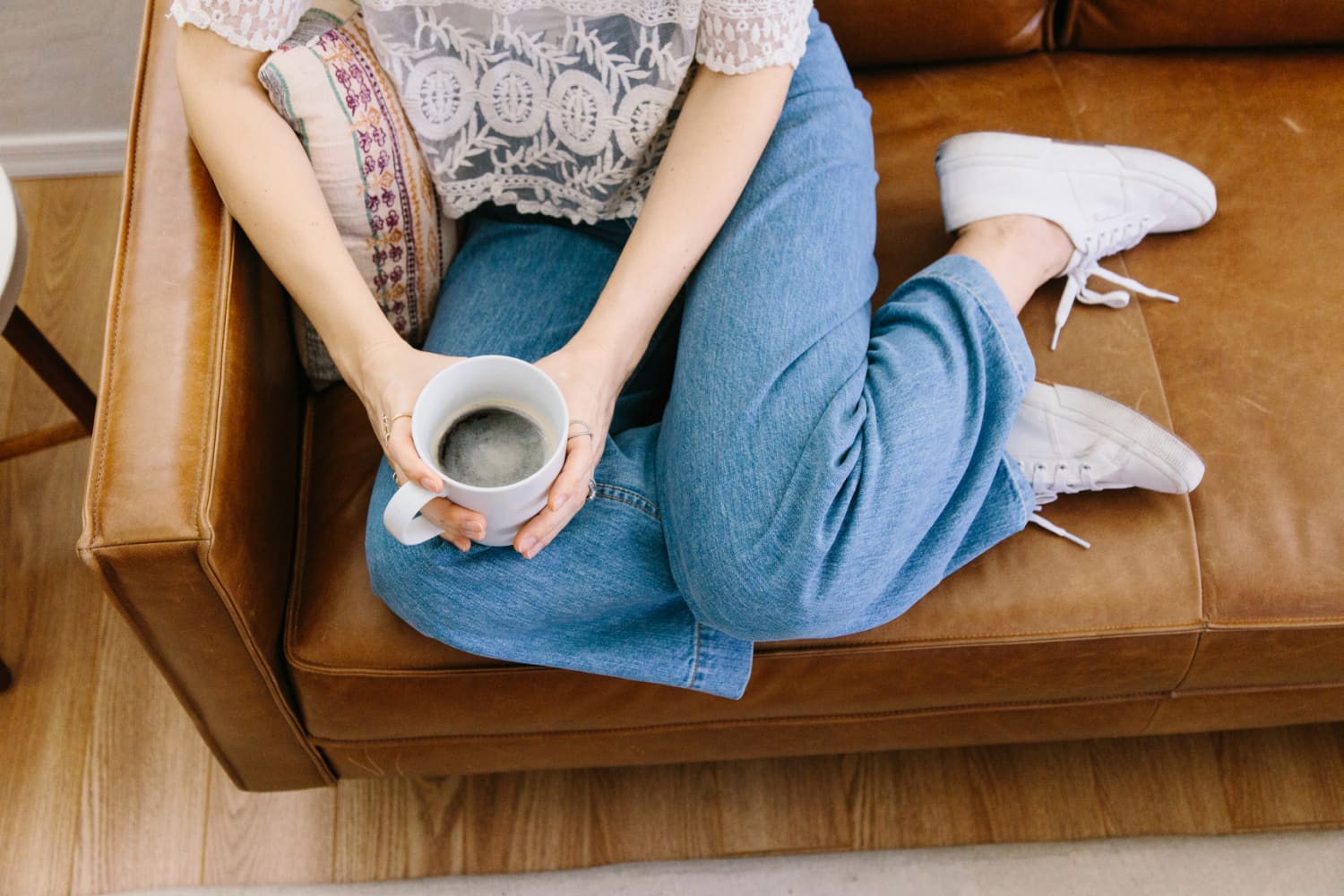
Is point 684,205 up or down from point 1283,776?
up

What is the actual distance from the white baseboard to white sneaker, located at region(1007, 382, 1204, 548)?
1.33 m

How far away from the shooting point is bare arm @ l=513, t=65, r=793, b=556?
0.91 m

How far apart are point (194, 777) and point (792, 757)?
0.68 m

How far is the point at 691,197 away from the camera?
3.04 ft

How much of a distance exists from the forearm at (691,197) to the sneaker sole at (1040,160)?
0.24 metres

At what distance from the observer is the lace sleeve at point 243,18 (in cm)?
87

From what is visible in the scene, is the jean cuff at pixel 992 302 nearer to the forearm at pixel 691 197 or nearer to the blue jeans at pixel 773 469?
the blue jeans at pixel 773 469

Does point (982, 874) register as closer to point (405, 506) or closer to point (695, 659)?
point (695, 659)

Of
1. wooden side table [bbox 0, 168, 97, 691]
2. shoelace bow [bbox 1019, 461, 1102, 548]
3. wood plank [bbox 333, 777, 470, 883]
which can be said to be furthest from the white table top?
shoelace bow [bbox 1019, 461, 1102, 548]

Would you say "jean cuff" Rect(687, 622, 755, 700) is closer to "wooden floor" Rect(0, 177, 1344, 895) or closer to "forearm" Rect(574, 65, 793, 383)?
"forearm" Rect(574, 65, 793, 383)

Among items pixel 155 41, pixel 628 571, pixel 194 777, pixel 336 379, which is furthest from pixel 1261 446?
pixel 194 777

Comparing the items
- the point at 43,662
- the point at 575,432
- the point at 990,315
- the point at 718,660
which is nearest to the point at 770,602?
the point at 718,660

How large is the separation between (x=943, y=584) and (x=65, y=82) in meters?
1.34

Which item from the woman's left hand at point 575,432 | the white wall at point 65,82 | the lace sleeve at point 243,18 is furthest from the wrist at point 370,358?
the white wall at point 65,82
